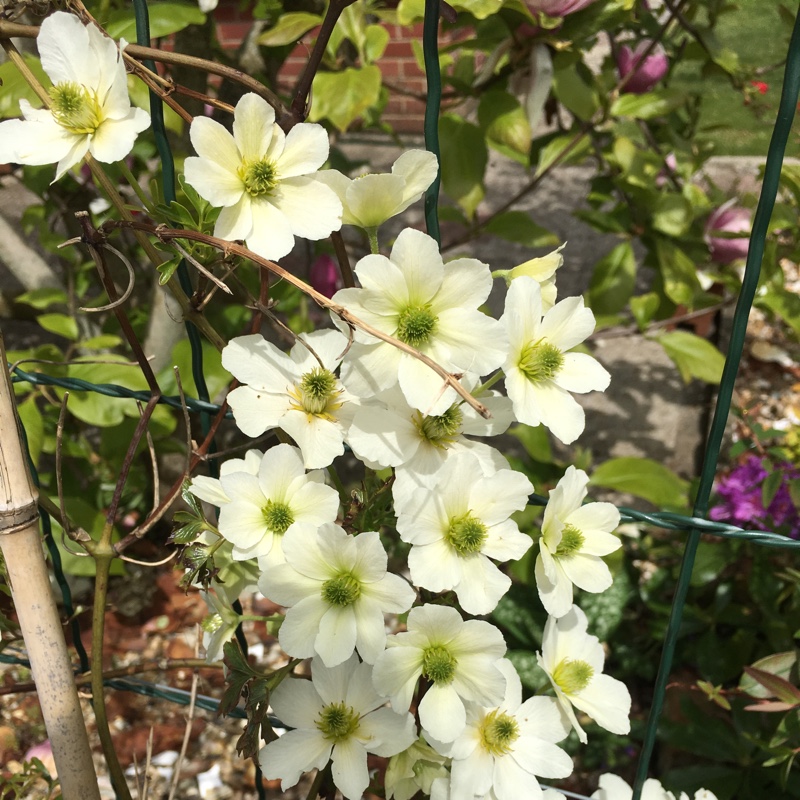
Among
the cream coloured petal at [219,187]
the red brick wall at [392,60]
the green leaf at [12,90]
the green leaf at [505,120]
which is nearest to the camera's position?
the cream coloured petal at [219,187]

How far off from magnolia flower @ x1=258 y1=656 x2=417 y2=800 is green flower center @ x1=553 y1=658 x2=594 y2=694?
176mm

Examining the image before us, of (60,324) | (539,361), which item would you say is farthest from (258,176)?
(60,324)

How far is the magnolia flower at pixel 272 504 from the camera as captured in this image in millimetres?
706

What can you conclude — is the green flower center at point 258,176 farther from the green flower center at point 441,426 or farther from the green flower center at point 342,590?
the green flower center at point 342,590

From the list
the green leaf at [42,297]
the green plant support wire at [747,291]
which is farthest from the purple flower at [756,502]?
the green leaf at [42,297]

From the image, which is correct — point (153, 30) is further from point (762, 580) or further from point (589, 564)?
point (762, 580)

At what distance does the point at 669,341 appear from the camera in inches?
67.6

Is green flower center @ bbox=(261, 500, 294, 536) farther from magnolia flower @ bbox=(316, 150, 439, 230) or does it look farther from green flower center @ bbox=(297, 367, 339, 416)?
magnolia flower @ bbox=(316, 150, 439, 230)

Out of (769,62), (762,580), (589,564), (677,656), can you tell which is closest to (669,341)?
(762,580)

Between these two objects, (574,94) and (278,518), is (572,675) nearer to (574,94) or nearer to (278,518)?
(278,518)

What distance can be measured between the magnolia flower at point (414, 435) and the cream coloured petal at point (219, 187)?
0.19 meters

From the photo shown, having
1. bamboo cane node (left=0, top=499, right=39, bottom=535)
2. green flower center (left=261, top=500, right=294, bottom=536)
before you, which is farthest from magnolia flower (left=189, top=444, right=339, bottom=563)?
bamboo cane node (left=0, top=499, right=39, bottom=535)

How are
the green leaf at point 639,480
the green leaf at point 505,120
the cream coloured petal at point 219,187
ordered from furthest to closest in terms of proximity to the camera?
the green leaf at point 639,480
the green leaf at point 505,120
the cream coloured petal at point 219,187

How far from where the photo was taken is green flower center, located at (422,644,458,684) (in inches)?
27.2
